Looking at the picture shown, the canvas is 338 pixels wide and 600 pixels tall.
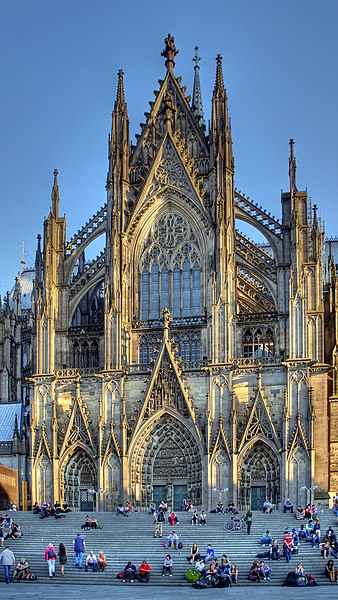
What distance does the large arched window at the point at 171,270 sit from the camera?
227 ft

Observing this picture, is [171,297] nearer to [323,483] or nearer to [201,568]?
[323,483]

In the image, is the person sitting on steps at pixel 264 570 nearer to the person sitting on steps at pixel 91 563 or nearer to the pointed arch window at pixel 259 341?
the person sitting on steps at pixel 91 563

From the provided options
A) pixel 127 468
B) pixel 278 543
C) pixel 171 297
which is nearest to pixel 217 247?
A: pixel 171 297

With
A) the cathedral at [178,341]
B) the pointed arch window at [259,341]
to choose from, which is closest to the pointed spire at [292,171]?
the cathedral at [178,341]

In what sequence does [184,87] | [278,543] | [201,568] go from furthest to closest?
[184,87], [278,543], [201,568]

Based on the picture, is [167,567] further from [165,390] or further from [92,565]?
[165,390]

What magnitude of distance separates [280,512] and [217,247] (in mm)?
15498

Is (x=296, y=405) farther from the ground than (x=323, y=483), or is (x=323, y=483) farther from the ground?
(x=296, y=405)

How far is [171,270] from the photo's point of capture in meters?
69.8

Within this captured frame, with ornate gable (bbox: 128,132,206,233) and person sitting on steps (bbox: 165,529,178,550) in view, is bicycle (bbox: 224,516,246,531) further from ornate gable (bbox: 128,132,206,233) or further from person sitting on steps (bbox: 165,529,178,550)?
ornate gable (bbox: 128,132,206,233)

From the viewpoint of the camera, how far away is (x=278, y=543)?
51.9 meters

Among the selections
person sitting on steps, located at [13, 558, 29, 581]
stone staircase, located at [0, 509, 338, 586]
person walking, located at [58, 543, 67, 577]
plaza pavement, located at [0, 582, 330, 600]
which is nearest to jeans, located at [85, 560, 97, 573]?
stone staircase, located at [0, 509, 338, 586]

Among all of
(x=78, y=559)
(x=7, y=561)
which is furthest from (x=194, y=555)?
(x=7, y=561)

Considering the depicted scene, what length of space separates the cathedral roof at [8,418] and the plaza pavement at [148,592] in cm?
Result: 2865
